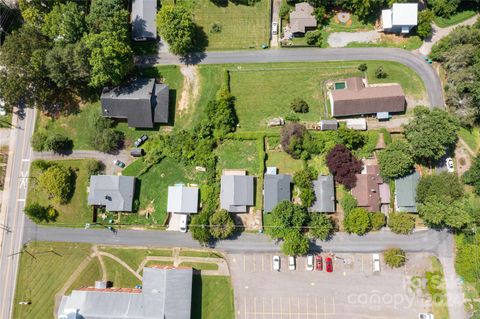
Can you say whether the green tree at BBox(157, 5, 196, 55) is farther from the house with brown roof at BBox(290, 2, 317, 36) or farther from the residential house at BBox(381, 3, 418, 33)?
the residential house at BBox(381, 3, 418, 33)

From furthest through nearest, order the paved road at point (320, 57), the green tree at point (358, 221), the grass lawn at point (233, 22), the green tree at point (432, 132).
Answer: the grass lawn at point (233, 22) < the paved road at point (320, 57) < the green tree at point (358, 221) < the green tree at point (432, 132)

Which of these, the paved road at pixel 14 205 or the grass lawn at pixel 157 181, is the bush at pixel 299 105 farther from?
the paved road at pixel 14 205

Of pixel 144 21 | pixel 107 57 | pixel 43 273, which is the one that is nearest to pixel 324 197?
pixel 107 57

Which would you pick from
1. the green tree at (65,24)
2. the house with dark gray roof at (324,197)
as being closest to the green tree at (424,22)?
the house with dark gray roof at (324,197)

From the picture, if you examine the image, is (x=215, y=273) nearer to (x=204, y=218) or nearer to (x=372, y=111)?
(x=204, y=218)

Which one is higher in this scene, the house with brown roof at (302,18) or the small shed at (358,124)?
the house with brown roof at (302,18)

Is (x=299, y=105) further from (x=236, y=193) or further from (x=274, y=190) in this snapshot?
(x=236, y=193)

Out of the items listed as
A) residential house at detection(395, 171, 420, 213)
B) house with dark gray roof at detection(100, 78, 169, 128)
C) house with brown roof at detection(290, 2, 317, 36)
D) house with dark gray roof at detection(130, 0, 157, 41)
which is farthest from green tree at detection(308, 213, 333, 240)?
house with dark gray roof at detection(130, 0, 157, 41)
